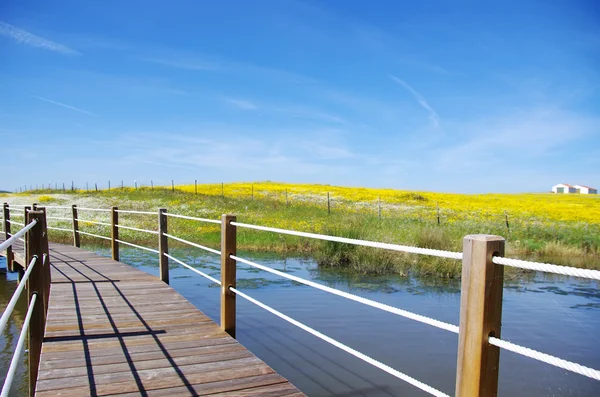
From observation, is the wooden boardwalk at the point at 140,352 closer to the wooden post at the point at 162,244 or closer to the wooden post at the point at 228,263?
the wooden post at the point at 228,263

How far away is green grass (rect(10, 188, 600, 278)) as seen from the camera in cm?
1207

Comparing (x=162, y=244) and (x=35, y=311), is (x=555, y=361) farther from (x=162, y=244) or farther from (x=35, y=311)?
(x=162, y=244)

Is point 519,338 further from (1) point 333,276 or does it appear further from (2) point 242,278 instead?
Result: (2) point 242,278

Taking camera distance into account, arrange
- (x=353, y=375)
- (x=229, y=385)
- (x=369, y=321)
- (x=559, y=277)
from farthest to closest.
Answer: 1. (x=559, y=277)
2. (x=369, y=321)
3. (x=353, y=375)
4. (x=229, y=385)

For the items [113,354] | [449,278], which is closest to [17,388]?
[113,354]

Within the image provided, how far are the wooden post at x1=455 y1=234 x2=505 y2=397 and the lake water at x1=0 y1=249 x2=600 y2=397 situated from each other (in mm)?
3329

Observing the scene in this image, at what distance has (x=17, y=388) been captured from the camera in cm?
491

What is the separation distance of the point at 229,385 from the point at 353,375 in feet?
8.99

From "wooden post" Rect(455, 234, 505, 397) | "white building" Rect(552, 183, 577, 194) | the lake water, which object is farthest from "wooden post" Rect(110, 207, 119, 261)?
"white building" Rect(552, 183, 577, 194)

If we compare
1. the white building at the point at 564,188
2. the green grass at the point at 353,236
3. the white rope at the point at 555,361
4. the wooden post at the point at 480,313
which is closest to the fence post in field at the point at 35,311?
the wooden post at the point at 480,313

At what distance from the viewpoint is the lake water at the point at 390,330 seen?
5469mm

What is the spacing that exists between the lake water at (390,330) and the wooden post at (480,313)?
3.33 m

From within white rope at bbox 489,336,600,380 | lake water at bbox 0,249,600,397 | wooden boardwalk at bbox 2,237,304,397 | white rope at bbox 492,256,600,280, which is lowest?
lake water at bbox 0,249,600,397

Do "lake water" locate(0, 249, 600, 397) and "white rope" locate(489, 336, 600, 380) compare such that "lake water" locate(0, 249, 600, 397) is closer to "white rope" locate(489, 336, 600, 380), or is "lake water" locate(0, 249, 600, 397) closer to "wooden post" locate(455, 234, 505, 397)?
"wooden post" locate(455, 234, 505, 397)
